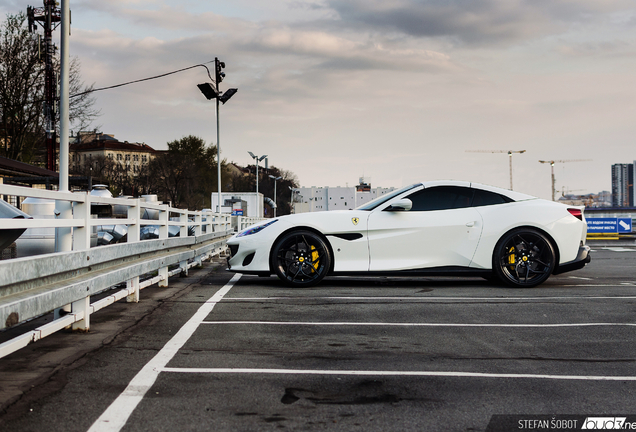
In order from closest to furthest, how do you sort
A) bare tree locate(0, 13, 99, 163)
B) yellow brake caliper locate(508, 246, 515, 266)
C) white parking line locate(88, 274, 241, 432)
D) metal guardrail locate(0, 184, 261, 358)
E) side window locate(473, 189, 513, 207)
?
white parking line locate(88, 274, 241, 432)
metal guardrail locate(0, 184, 261, 358)
yellow brake caliper locate(508, 246, 515, 266)
side window locate(473, 189, 513, 207)
bare tree locate(0, 13, 99, 163)

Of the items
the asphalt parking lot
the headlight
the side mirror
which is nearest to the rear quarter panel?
the side mirror

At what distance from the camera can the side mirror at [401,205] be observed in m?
8.41

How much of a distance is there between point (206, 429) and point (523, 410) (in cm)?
161

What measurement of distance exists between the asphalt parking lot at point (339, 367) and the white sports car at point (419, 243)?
4.03ft

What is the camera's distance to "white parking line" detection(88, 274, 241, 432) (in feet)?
9.71

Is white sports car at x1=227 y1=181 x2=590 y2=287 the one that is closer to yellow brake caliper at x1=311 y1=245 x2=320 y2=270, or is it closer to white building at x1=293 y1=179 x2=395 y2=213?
yellow brake caliper at x1=311 y1=245 x2=320 y2=270

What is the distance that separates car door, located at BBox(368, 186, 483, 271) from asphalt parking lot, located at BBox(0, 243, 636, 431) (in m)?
1.26

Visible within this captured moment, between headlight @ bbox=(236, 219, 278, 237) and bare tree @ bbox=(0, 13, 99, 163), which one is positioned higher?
bare tree @ bbox=(0, 13, 99, 163)

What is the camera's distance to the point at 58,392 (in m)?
3.48

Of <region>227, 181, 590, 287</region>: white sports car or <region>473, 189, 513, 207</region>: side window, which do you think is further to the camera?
<region>473, 189, 513, 207</region>: side window

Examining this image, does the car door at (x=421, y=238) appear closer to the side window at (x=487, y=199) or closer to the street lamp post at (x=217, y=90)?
the side window at (x=487, y=199)

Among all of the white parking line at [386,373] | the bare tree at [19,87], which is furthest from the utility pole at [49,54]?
the white parking line at [386,373]

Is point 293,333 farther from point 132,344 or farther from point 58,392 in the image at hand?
point 58,392

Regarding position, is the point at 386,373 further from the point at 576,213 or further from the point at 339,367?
the point at 576,213
